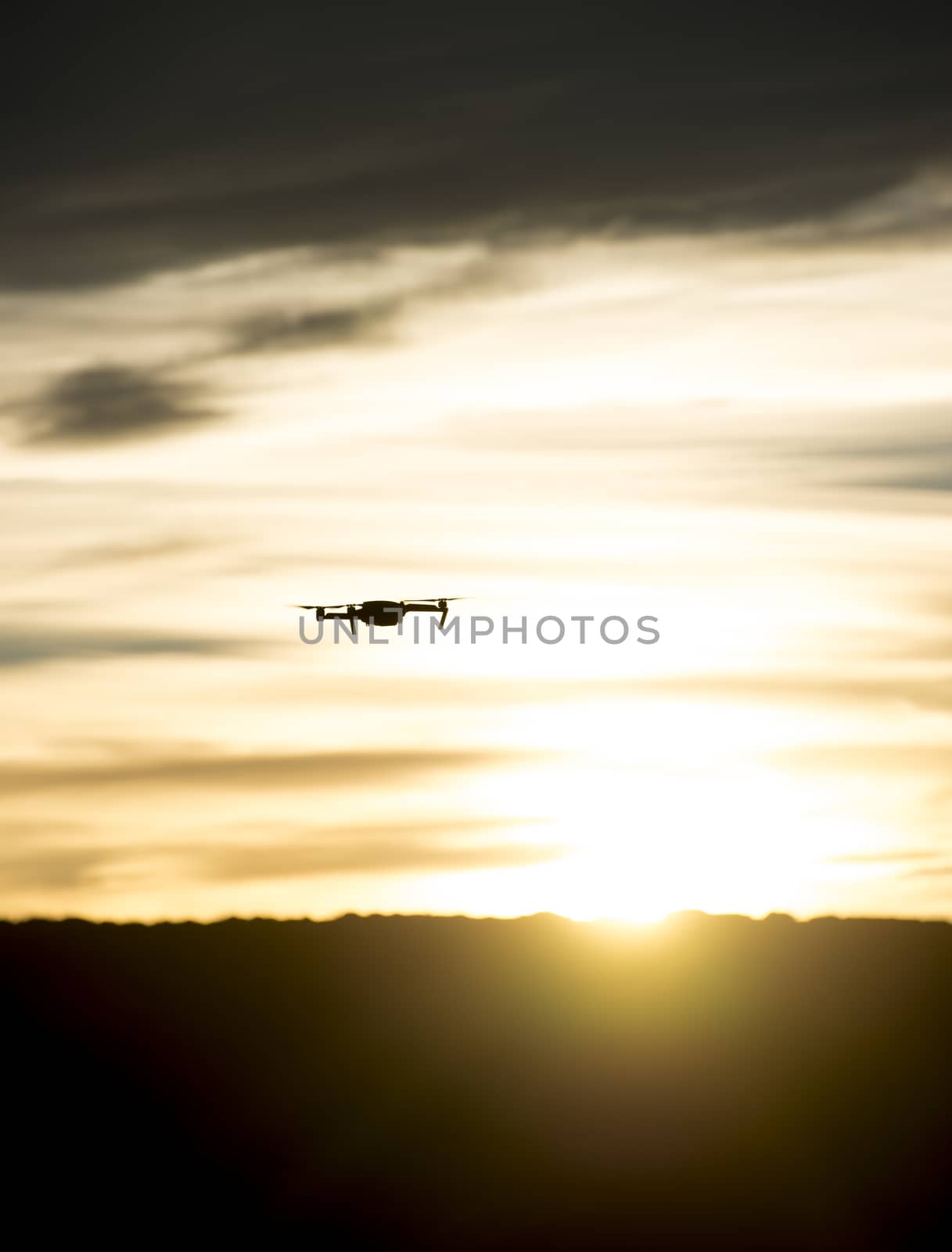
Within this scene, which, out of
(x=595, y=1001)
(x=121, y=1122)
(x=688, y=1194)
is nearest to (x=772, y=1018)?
(x=595, y=1001)

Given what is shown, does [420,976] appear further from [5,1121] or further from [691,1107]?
[5,1121]

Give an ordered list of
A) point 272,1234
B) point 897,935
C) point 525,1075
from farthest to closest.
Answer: point 897,935, point 525,1075, point 272,1234

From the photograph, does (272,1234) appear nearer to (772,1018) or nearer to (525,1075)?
(525,1075)

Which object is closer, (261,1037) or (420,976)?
(261,1037)

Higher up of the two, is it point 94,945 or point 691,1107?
point 94,945

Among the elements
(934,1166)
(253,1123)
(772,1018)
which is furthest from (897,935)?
(253,1123)

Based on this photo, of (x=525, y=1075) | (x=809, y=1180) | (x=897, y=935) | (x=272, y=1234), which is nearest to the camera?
(x=272, y=1234)
